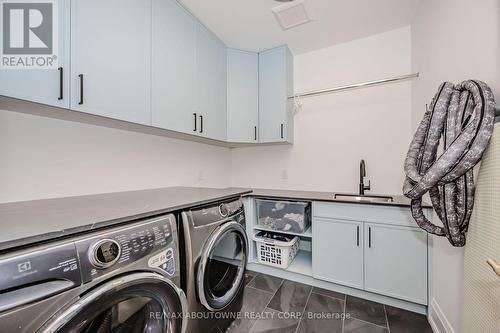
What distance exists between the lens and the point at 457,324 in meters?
1.16

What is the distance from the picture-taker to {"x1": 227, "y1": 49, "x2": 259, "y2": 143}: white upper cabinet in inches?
90.4

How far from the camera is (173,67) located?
5.30ft

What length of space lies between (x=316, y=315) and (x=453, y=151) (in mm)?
1434

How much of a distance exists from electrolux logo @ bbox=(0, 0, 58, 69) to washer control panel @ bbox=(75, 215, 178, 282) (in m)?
0.86

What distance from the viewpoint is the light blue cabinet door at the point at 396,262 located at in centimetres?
153

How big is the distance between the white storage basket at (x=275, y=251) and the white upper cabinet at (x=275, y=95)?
109cm

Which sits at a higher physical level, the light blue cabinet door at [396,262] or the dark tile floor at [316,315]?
the light blue cabinet door at [396,262]

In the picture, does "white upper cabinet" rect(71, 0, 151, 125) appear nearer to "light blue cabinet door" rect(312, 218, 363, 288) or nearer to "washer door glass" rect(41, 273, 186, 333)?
"washer door glass" rect(41, 273, 186, 333)

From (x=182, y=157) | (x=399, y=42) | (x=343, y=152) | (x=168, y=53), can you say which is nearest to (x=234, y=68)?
(x=168, y=53)

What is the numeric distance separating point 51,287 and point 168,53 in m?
1.58

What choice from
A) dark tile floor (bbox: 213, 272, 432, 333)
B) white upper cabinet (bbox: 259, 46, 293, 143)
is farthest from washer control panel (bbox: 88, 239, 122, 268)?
white upper cabinet (bbox: 259, 46, 293, 143)

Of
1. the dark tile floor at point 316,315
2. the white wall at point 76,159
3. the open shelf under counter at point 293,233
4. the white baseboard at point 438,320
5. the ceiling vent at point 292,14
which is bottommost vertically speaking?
the dark tile floor at point 316,315

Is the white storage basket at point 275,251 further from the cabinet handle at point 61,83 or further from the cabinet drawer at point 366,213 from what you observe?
the cabinet handle at point 61,83

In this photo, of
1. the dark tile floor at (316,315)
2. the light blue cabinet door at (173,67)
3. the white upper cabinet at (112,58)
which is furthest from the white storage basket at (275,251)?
the white upper cabinet at (112,58)
